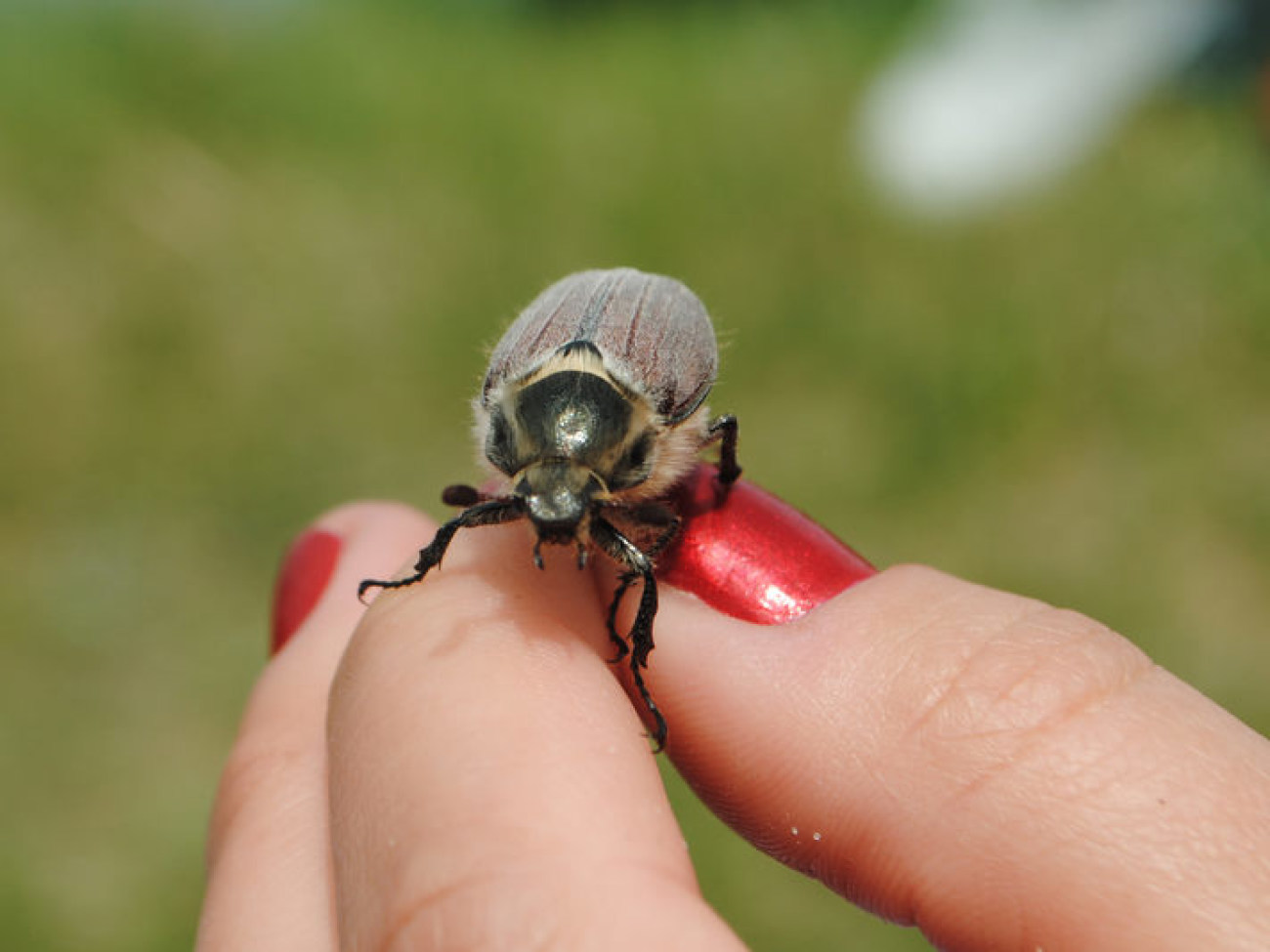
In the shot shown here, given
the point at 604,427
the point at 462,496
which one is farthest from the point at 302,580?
the point at 604,427

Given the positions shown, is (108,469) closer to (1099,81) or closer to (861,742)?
(861,742)

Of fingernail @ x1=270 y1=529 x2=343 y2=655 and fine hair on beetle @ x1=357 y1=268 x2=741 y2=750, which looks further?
fingernail @ x1=270 y1=529 x2=343 y2=655

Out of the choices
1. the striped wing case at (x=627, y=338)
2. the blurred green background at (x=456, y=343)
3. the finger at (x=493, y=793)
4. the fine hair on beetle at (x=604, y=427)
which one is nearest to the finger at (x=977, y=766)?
the fine hair on beetle at (x=604, y=427)

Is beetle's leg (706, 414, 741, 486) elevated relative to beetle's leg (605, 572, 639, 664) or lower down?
elevated

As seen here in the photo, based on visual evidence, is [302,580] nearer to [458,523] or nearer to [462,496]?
[462,496]

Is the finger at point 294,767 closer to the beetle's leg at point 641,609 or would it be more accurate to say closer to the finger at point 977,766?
the beetle's leg at point 641,609

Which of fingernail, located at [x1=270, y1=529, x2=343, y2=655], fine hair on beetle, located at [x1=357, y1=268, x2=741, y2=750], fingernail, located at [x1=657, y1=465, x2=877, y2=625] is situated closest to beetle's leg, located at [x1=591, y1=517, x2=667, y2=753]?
fine hair on beetle, located at [x1=357, y1=268, x2=741, y2=750]

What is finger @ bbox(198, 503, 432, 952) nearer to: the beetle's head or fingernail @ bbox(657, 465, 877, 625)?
the beetle's head

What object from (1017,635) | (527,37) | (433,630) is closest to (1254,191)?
(527,37)
